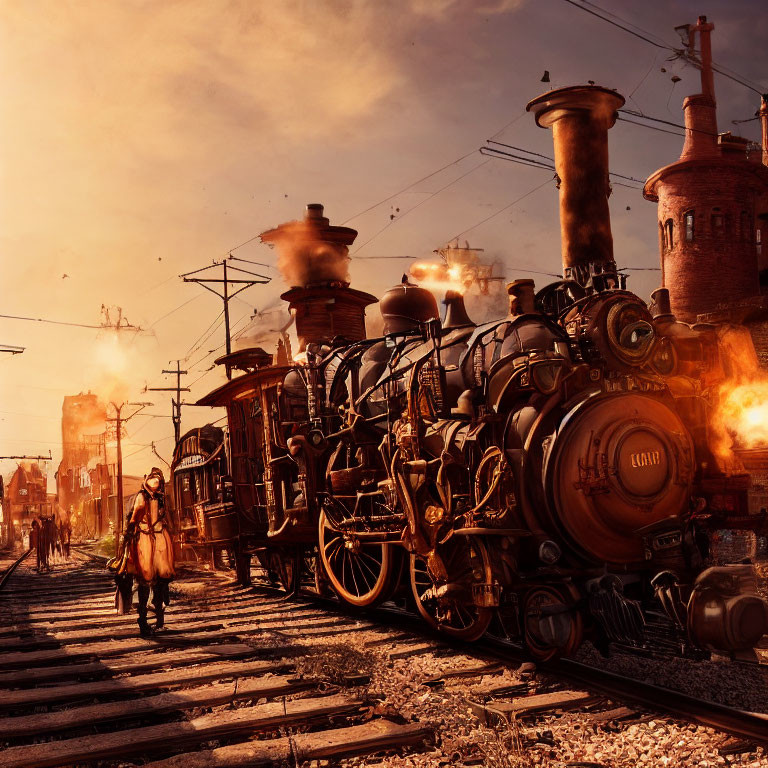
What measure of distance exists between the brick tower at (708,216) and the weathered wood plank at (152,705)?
81.2ft

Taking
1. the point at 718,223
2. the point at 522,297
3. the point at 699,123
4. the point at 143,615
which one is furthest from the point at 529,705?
the point at 699,123

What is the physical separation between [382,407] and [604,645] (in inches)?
137

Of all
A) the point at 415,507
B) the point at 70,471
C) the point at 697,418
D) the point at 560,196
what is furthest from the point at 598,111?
Result: the point at 70,471

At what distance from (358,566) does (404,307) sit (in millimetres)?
3224

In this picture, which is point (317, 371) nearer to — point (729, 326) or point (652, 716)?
point (729, 326)

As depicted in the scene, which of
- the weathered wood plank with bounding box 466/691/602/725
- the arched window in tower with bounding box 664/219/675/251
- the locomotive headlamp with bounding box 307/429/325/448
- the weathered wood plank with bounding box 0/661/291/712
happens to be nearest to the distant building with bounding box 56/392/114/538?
the arched window in tower with bounding box 664/219/675/251

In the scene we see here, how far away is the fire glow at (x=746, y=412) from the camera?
679cm

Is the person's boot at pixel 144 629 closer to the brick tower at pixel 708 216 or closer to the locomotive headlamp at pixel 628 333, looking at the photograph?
the locomotive headlamp at pixel 628 333

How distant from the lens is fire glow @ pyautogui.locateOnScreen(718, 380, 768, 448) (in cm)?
679

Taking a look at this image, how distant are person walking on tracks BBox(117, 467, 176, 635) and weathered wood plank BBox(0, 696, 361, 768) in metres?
3.57

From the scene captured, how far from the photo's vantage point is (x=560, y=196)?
1077 cm

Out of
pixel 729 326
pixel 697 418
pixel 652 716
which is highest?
pixel 729 326

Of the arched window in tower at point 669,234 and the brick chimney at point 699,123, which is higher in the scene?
the brick chimney at point 699,123

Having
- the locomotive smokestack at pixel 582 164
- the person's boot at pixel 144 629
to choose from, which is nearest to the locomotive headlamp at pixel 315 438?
the person's boot at pixel 144 629
